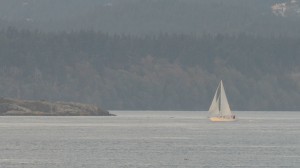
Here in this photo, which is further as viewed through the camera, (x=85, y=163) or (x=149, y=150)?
(x=149, y=150)

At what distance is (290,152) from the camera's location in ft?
536

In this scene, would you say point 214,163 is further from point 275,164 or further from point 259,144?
point 259,144

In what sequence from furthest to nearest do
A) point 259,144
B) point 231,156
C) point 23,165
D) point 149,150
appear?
point 259,144, point 149,150, point 231,156, point 23,165

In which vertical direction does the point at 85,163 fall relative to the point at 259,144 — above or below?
below

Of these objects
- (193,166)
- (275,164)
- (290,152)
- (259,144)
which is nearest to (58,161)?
(193,166)

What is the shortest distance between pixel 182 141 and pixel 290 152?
35.4 meters

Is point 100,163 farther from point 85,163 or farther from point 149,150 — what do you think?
point 149,150

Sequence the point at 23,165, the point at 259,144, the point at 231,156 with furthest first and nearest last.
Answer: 1. the point at 259,144
2. the point at 231,156
3. the point at 23,165

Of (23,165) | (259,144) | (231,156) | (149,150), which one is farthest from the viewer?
(259,144)

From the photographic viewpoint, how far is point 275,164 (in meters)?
139

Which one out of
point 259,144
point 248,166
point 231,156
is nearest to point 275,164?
point 248,166

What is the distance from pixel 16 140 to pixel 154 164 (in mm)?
61985

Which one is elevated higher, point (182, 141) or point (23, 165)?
point (182, 141)

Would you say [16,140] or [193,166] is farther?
[16,140]
